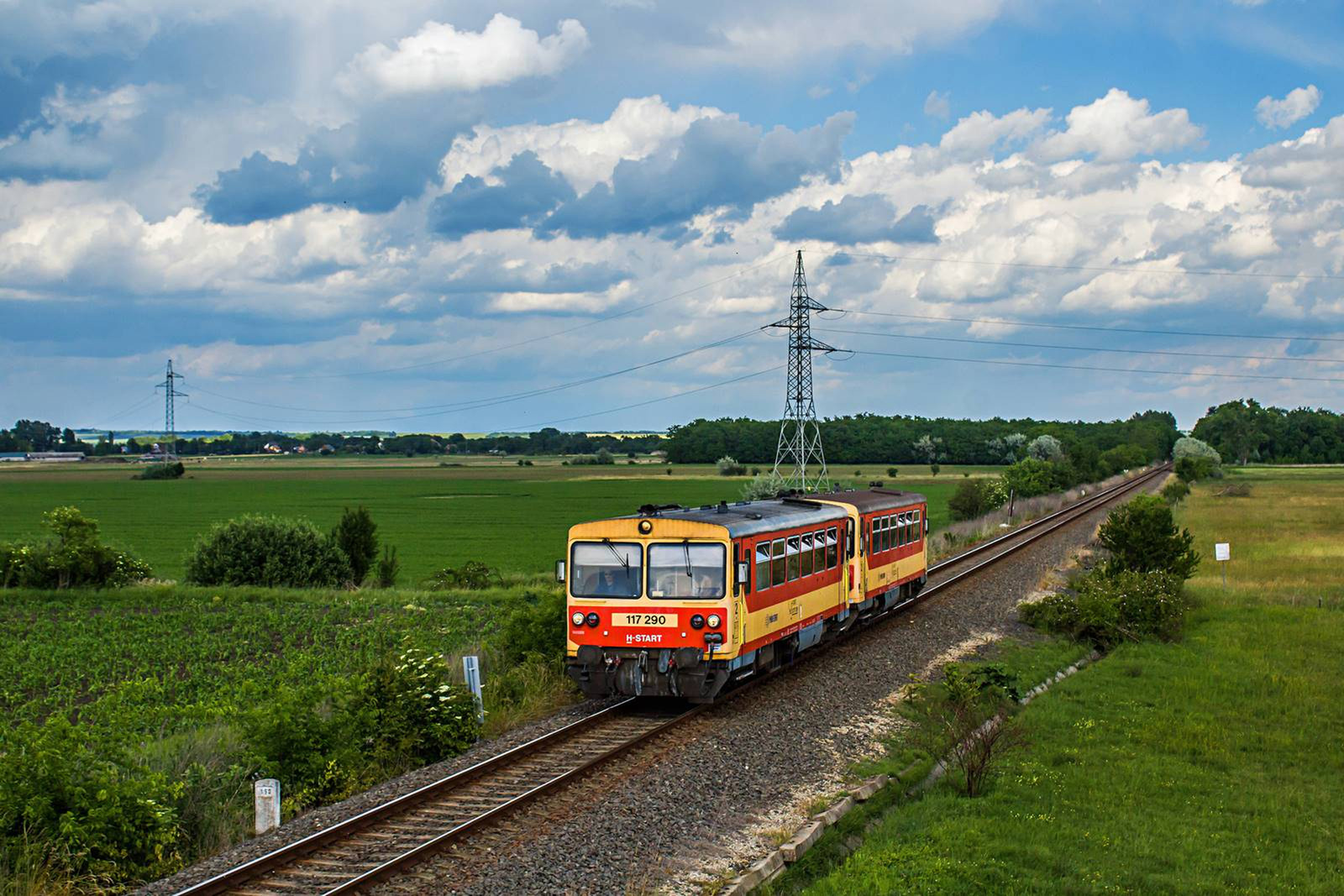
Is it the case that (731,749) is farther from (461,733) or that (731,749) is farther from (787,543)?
(787,543)

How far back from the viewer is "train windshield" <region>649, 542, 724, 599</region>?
51.6 ft

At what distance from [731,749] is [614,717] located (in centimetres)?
231

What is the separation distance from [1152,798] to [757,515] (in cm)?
700

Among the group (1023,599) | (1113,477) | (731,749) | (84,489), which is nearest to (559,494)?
(84,489)

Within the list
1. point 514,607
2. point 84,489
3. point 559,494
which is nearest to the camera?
point 514,607

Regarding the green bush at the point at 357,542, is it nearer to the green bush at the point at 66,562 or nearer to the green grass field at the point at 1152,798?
the green bush at the point at 66,562

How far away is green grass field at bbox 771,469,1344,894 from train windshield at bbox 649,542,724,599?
13.7 feet

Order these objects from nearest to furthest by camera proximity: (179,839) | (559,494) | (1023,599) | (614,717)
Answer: (179,839)
(614,717)
(1023,599)
(559,494)

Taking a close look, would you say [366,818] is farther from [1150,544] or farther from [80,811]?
[1150,544]

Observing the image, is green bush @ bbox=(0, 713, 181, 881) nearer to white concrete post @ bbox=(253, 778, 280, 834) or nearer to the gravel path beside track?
white concrete post @ bbox=(253, 778, 280, 834)

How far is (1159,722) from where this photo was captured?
1627cm

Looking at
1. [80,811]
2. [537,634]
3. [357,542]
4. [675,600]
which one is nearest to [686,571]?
[675,600]

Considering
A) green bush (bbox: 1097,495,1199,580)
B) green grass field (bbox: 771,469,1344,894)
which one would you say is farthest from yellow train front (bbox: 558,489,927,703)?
green bush (bbox: 1097,495,1199,580)

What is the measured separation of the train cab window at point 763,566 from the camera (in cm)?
1662
